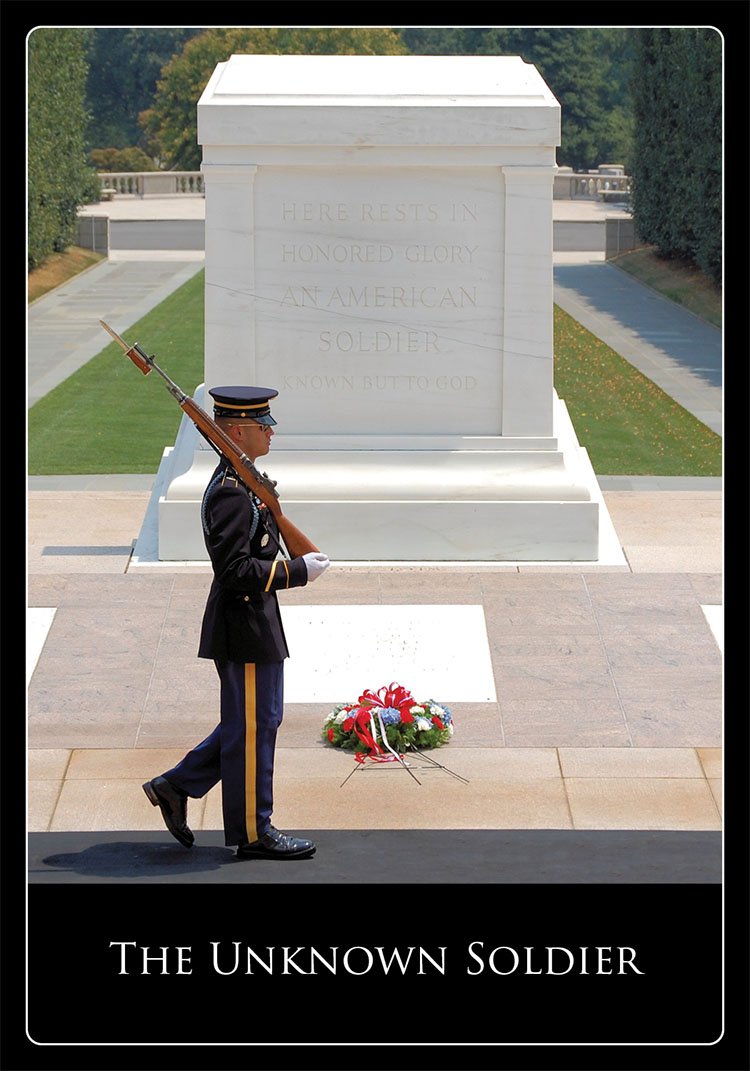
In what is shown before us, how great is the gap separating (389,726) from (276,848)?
1894mm

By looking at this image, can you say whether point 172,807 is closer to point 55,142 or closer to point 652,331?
point 652,331

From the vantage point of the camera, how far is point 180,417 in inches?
617

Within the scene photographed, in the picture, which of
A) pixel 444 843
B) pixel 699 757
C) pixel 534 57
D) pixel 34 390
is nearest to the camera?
pixel 444 843

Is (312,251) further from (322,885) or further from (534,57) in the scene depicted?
(534,57)

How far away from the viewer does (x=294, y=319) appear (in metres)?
9.88

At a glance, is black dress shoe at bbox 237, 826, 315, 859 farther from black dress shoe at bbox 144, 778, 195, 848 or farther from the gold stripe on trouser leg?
black dress shoe at bbox 144, 778, 195, 848

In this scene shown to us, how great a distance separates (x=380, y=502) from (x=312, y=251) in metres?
1.46

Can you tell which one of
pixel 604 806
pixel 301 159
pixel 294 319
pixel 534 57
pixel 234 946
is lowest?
pixel 604 806

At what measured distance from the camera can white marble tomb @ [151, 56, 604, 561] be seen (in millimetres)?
9578

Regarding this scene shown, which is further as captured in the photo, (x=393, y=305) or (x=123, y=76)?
(x=123, y=76)

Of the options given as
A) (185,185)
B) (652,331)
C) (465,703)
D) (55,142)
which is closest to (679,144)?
(652,331)

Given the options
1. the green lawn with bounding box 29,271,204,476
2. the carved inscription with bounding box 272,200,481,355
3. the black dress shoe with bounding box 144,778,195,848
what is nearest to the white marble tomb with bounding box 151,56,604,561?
the carved inscription with bounding box 272,200,481,355

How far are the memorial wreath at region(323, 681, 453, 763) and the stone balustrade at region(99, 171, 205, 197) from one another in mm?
42307

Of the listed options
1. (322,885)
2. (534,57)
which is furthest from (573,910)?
(534,57)
